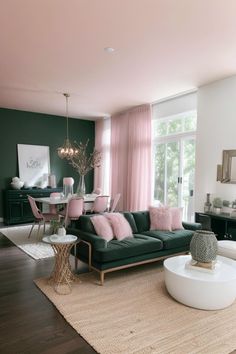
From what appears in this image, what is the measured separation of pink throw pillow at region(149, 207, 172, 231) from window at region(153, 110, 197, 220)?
1385 mm

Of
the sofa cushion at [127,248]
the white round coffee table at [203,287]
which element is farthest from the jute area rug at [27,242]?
the white round coffee table at [203,287]

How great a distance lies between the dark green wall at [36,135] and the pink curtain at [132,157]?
1362 millimetres

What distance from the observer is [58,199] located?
18.9 ft

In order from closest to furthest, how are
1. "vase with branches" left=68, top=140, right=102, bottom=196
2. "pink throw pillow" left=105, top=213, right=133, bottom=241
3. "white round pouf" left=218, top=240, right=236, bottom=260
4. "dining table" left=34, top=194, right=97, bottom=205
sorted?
"white round pouf" left=218, top=240, right=236, bottom=260 → "pink throw pillow" left=105, top=213, right=133, bottom=241 → "dining table" left=34, top=194, right=97, bottom=205 → "vase with branches" left=68, top=140, right=102, bottom=196

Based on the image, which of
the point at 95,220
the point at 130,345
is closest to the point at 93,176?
the point at 95,220

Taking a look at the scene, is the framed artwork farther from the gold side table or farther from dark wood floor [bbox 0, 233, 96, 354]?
the gold side table

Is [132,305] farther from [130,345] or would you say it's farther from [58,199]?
[58,199]

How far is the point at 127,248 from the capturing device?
347cm

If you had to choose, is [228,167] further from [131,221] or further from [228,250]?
[131,221]

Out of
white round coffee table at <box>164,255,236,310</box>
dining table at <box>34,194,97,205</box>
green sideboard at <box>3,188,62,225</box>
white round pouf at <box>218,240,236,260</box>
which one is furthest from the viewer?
green sideboard at <box>3,188,62,225</box>

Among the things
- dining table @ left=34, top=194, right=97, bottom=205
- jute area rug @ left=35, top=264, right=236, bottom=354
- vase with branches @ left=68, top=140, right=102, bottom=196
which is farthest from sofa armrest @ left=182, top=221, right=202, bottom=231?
vase with branches @ left=68, top=140, right=102, bottom=196

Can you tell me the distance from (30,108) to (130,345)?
657 centimetres

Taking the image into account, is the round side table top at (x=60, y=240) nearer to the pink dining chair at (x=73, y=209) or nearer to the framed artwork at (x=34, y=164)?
the pink dining chair at (x=73, y=209)

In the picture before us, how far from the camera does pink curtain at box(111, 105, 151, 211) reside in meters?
6.61
